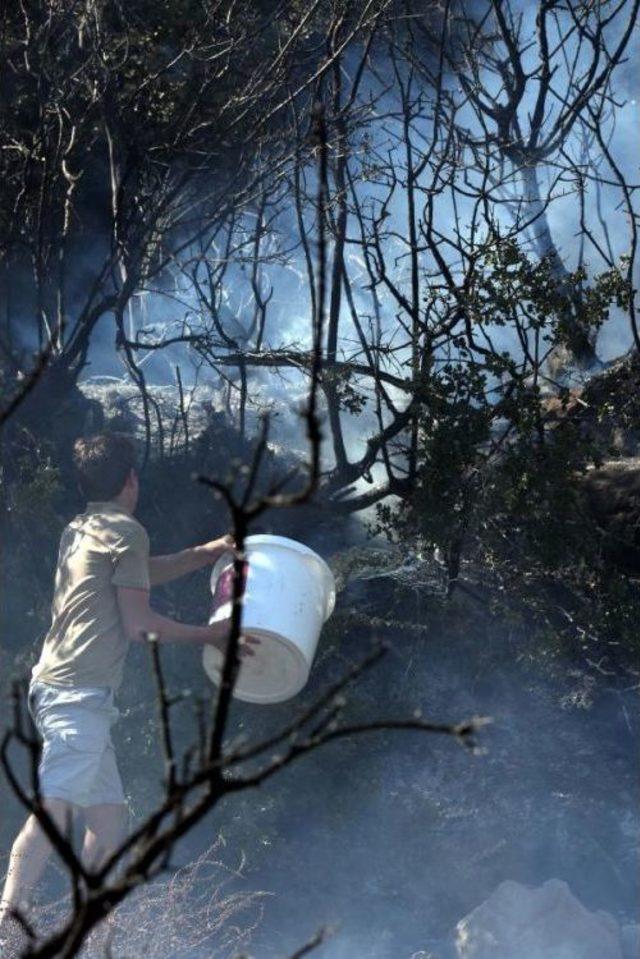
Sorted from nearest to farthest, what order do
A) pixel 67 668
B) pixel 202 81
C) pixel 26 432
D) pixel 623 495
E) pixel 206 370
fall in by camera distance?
1. pixel 67 668
2. pixel 623 495
3. pixel 26 432
4. pixel 202 81
5. pixel 206 370

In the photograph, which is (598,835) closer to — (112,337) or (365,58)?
(365,58)

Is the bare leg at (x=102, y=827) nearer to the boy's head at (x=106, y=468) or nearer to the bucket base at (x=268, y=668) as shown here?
the bucket base at (x=268, y=668)

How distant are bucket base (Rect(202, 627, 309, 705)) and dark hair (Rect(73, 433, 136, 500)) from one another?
0.66 m

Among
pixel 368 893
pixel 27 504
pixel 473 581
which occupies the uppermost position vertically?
pixel 27 504

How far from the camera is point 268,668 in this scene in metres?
4.36

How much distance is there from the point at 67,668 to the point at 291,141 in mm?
3592

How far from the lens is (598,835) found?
503 centimetres

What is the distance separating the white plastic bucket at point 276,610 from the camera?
13.4 feet

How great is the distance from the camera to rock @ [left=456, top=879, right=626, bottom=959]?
14.6ft

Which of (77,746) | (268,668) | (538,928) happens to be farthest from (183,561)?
(538,928)

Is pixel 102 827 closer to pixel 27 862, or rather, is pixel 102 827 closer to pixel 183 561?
pixel 27 862

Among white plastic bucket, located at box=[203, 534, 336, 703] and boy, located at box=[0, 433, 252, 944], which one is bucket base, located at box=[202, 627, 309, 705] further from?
boy, located at box=[0, 433, 252, 944]

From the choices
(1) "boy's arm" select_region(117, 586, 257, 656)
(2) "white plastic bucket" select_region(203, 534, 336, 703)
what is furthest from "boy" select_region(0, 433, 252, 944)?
(2) "white plastic bucket" select_region(203, 534, 336, 703)

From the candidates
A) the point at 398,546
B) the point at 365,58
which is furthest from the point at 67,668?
the point at 365,58
